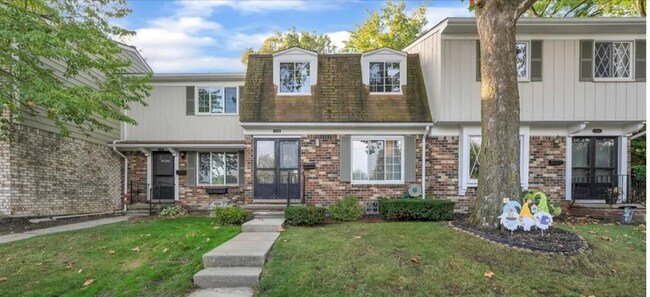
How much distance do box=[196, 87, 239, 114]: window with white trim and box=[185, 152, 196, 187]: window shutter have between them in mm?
1543

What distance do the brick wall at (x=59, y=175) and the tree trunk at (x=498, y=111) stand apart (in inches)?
412

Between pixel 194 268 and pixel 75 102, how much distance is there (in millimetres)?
4322

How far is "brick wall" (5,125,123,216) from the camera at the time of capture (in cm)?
941

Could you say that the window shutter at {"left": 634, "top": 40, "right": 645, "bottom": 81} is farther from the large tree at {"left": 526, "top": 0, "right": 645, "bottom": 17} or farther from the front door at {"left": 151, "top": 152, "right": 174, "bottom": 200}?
the front door at {"left": 151, "top": 152, "right": 174, "bottom": 200}

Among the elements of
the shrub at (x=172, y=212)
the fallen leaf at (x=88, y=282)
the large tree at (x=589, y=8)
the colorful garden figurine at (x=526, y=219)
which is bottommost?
the shrub at (x=172, y=212)

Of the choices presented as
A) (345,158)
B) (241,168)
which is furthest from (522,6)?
(241,168)

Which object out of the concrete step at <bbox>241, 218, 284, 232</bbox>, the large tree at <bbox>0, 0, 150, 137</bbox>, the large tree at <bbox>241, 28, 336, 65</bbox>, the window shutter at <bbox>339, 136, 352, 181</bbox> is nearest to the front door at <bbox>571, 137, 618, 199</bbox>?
the window shutter at <bbox>339, 136, 352, 181</bbox>

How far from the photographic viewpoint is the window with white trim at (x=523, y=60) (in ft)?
33.9

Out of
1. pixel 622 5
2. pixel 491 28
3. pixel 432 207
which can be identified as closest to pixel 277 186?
pixel 432 207

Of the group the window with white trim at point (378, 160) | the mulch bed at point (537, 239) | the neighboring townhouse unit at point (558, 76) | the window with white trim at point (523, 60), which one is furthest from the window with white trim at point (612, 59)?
the mulch bed at point (537, 239)

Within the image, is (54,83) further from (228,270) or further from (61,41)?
(228,270)

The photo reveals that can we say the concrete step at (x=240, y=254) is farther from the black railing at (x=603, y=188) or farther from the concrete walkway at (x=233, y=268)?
the black railing at (x=603, y=188)

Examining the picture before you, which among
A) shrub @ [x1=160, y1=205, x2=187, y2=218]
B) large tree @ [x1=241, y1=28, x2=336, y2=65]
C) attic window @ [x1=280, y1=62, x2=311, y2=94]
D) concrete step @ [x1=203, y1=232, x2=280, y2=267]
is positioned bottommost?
shrub @ [x1=160, y1=205, x2=187, y2=218]

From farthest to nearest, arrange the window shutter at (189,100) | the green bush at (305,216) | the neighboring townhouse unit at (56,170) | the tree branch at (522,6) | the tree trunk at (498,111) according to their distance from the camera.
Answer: the window shutter at (189,100), the neighboring townhouse unit at (56,170), the green bush at (305,216), the tree branch at (522,6), the tree trunk at (498,111)
